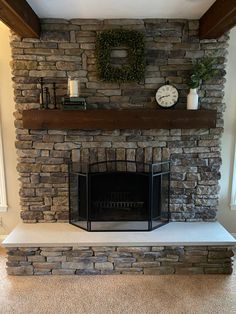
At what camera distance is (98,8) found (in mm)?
2535

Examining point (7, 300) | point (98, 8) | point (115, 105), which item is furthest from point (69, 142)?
point (7, 300)

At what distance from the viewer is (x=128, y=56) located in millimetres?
2869

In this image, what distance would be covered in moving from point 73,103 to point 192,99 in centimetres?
124

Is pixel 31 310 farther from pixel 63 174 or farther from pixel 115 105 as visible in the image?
pixel 115 105

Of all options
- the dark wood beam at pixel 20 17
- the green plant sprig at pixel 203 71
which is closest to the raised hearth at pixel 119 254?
the green plant sprig at pixel 203 71

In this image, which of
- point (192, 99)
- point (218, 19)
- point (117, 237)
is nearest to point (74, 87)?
point (192, 99)

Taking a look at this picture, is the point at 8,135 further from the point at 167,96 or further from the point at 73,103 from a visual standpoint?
the point at 167,96

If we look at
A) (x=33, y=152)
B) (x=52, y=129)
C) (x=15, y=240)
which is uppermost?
(x=52, y=129)

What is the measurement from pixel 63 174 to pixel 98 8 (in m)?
1.71

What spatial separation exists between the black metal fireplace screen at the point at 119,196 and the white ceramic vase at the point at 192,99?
660 millimetres

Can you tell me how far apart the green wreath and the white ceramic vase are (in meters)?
0.54

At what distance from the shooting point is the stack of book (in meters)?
2.80

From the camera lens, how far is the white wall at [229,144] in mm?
3064

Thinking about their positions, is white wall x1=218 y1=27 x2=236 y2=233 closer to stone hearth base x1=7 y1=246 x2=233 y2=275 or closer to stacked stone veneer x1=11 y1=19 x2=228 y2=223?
stacked stone veneer x1=11 y1=19 x2=228 y2=223
